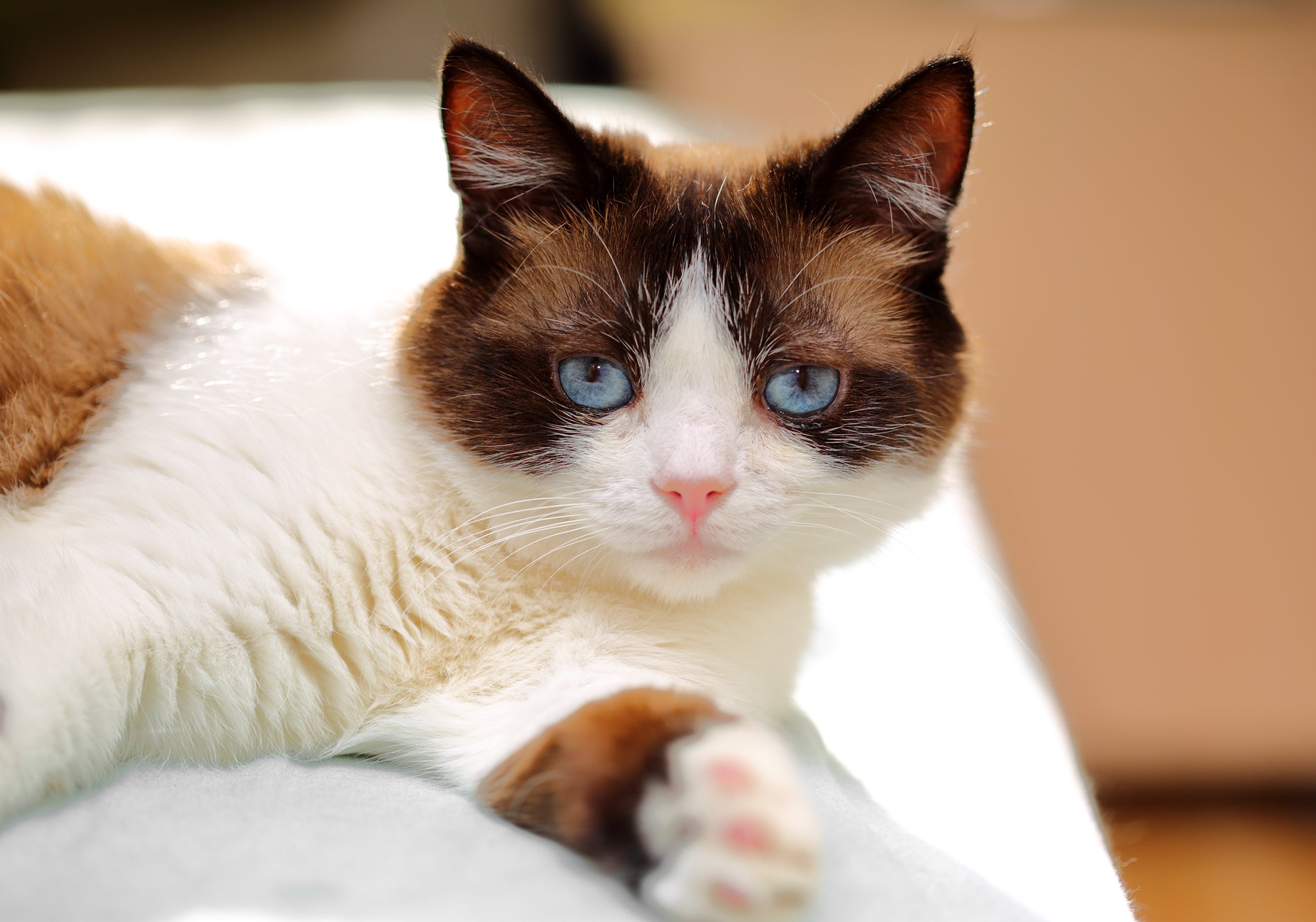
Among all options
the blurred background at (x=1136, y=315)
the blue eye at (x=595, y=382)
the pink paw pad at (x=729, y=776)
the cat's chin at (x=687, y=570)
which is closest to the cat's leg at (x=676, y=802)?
the pink paw pad at (x=729, y=776)

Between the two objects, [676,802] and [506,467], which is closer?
[676,802]

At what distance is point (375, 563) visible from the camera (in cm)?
107

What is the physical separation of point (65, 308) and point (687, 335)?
30.7 inches

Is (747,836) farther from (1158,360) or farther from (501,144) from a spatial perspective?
(1158,360)

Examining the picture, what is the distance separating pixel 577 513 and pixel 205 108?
6.70 feet

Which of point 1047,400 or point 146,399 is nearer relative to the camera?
point 146,399

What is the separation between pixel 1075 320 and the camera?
9.59ft

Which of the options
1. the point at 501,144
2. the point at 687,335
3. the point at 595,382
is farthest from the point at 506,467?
the point at 501,144

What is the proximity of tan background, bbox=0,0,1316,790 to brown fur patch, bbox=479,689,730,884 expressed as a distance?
7.44 ft

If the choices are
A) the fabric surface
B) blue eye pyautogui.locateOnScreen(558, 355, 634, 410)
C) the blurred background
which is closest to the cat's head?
blue eye pyautogui.locateOnScreen(558, 355, 634, 410)

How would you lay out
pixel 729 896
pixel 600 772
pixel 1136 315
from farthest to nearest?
pixel 1136 315 → pixel 600 772 → pixel 729 896

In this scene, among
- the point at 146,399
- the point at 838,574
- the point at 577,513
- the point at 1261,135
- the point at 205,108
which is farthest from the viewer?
the point at 1261,135

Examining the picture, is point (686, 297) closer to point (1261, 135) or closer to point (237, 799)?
point (237, 799)

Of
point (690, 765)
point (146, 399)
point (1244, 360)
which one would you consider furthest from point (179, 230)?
point (1244, 360)
